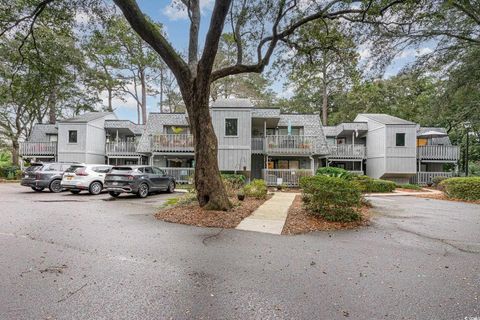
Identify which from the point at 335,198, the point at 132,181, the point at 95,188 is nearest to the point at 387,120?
the point at 335,198

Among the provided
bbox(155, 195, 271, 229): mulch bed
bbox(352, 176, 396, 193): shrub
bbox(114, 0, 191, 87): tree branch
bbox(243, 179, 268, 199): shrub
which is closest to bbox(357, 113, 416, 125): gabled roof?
bbox(352, 176, 396, 193): shrub

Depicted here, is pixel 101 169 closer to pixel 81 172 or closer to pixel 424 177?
pixel 81 172

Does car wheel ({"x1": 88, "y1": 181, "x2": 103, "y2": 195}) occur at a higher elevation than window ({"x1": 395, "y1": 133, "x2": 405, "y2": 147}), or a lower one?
lower

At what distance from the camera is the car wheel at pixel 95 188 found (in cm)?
1499

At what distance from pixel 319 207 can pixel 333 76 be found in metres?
28.8

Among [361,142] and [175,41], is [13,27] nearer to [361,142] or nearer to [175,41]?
[175,41]

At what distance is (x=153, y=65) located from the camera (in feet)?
106

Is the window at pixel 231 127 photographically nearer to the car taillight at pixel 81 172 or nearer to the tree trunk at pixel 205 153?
the car taillight at pixel 81 172

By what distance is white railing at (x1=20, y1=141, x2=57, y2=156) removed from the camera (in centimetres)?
2608

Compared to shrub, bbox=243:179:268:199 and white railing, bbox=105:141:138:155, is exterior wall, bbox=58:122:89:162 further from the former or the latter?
shrub, bbox=243:179:268:199

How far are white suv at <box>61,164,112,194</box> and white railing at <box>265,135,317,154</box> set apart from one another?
11590 mm

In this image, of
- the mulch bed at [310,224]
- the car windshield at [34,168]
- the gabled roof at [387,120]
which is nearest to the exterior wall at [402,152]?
the gabled roof at [387,120]

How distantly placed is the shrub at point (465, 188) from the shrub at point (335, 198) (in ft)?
31.5

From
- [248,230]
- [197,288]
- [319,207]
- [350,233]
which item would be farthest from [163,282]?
[319,207]
